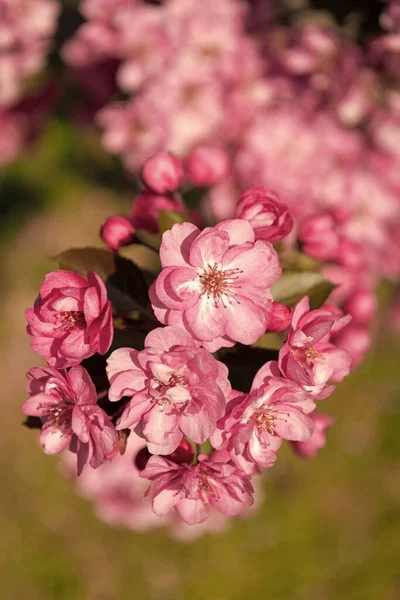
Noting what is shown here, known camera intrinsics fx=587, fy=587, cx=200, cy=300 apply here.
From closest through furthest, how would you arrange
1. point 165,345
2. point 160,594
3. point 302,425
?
1. point 165,345
2. point 302,425
3. point 160,594

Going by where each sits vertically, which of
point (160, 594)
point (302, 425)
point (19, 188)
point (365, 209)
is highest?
point (302, 425)

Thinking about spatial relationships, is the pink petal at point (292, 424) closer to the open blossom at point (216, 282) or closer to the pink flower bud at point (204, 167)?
the open blossom at point (216, 282)

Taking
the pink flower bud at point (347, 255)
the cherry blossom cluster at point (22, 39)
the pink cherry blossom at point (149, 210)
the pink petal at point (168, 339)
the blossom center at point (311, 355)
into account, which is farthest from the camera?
the cherry blossom cluster at point (22, 39)

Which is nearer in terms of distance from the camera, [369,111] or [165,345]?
[165,345]

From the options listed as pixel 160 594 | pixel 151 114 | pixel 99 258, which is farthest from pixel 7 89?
pixel 160 594

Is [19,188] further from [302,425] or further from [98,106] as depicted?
[302,425]

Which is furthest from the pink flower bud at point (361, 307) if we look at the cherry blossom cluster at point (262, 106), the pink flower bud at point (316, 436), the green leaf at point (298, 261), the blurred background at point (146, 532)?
the blurred background at point (146, 532)

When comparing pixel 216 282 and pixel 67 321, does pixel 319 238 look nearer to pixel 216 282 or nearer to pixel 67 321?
pixel 216 282
